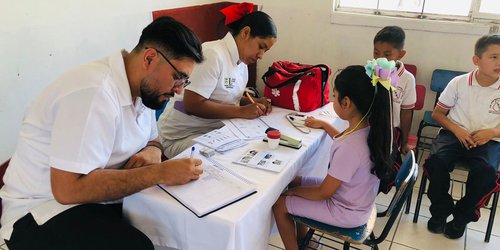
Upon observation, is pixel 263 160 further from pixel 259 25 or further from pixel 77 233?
pixel 259 25

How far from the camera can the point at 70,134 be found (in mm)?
1208

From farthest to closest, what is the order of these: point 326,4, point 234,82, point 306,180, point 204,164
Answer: point 326,4, point 234,82, point 306,180, point 204,164

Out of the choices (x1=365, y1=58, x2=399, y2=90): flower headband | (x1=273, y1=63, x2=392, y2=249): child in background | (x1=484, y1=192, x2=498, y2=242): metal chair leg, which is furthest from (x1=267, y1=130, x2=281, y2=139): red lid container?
(x1=484, y1=192, x2=498, y2=242): metal chair leg

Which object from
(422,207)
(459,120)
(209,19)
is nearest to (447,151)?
(459,120)

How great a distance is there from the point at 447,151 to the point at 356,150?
1180 millimetres

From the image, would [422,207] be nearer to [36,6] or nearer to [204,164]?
[204,164]

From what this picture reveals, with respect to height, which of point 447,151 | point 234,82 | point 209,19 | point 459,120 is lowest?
point 447,151

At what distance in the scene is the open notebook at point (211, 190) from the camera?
123cm

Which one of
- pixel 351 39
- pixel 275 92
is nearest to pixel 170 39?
pixel 275 92

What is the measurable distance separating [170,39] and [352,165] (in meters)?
0.86

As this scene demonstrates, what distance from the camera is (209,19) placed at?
3771mm

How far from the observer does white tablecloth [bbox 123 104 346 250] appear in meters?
1.19

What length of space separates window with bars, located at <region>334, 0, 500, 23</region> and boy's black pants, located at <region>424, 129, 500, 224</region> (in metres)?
1.36

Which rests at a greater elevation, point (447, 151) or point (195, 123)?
point (195, 123)
